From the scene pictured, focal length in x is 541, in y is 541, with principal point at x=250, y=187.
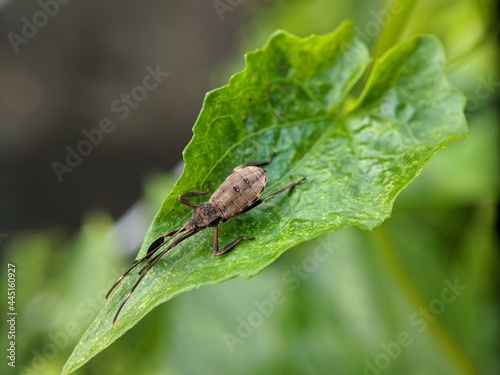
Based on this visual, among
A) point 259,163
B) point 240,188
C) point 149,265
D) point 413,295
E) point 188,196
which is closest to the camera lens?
point 149,265

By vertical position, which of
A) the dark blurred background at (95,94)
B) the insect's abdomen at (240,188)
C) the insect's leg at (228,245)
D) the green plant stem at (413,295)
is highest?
the dark blurred background at (95,94)

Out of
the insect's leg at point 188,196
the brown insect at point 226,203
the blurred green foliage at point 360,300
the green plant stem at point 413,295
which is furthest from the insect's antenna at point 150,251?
the blurred green foliage at point 360,300

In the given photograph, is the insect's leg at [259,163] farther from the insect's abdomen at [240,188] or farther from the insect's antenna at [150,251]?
the insect's antenna at [150,251]

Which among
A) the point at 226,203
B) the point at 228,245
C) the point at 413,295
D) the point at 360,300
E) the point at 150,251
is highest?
the point at 150,251

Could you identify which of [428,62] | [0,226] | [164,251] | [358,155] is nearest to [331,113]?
[358,155]

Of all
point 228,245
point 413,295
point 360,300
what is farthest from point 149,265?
point 360,300

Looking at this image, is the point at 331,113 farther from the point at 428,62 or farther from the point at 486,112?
the point at 486,112

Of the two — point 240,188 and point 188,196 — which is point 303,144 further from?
point 188,196
